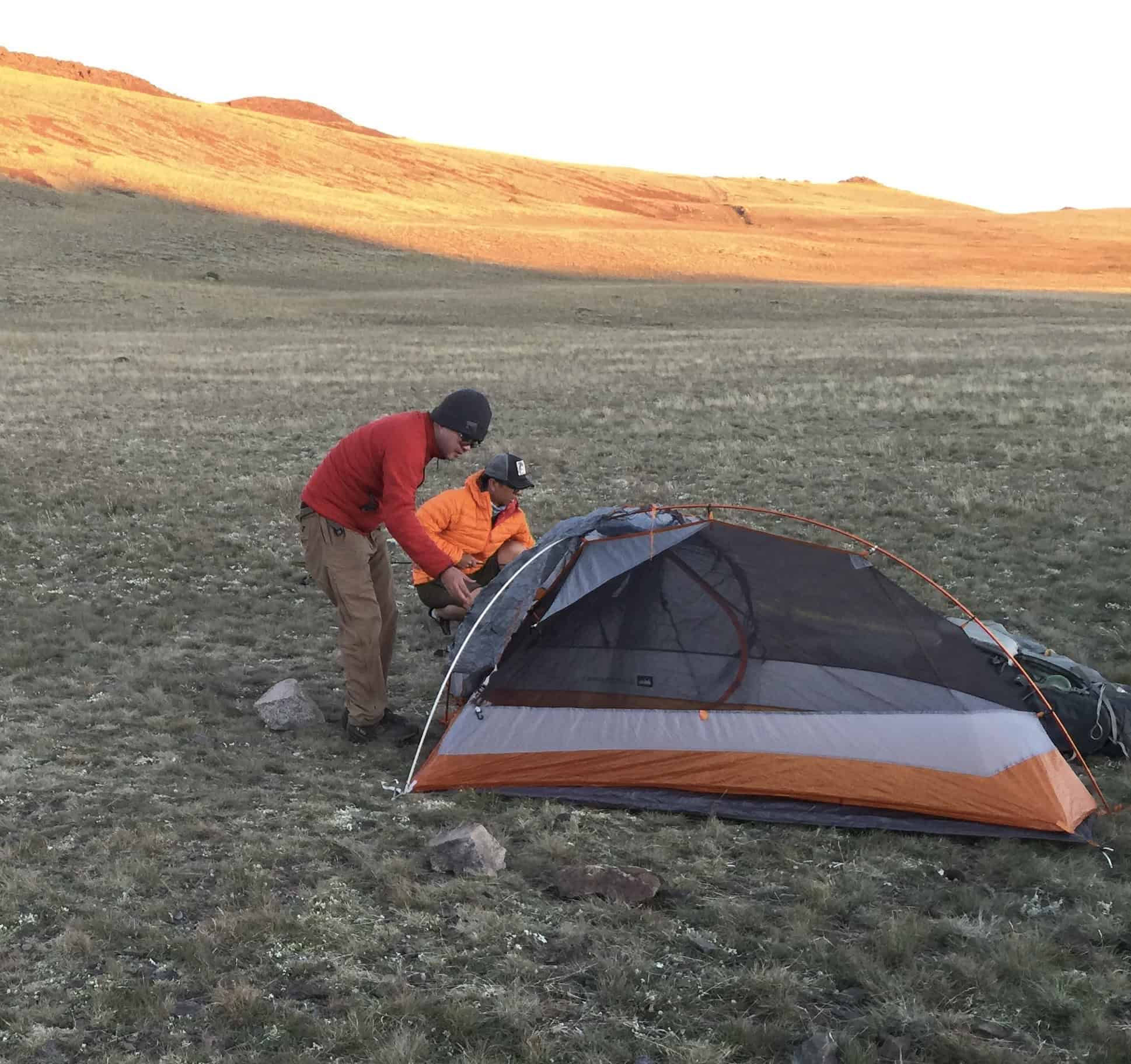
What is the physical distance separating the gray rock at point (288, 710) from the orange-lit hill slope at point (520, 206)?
47.8 m

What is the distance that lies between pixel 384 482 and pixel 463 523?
2310 mm

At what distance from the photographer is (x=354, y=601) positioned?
691cm

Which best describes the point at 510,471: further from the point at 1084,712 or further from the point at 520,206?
the point at 520,206

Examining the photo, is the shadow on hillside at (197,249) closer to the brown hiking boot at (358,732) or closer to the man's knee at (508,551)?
the man's knee at (508,551)

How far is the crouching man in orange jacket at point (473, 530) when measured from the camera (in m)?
8.84

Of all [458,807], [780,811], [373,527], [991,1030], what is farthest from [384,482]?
[991,1030]

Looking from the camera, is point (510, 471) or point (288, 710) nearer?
point (288, 710)

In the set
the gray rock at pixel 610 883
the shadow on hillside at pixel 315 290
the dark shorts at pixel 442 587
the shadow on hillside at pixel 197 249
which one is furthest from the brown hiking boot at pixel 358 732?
the shadow on hillside at pixel 197 249

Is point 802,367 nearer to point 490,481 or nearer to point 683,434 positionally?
point 683,434

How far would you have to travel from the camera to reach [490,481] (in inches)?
345

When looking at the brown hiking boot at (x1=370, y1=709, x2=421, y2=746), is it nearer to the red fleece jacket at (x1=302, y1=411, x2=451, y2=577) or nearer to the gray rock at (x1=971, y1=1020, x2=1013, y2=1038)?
the red fleece jacket at (x1=302, y1=411, x2=451, y2=577)

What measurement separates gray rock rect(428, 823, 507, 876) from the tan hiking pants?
178 cm

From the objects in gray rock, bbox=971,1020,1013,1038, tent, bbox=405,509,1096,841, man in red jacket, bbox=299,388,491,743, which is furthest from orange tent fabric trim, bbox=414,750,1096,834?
gray rock, bbox=971,1020,1013,1038

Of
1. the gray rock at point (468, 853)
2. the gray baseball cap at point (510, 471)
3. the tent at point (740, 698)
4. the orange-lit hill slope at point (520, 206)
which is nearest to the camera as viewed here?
the gray rock at point (468, 853)
